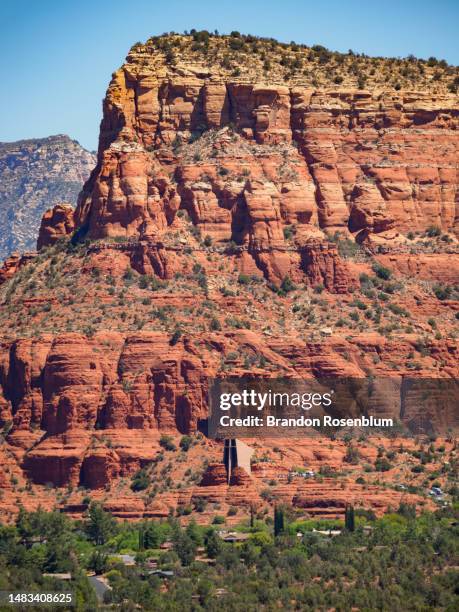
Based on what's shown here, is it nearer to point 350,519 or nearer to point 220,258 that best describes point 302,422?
point 350,519

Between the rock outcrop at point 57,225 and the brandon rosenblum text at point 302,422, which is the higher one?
the rock outcrop at point 57,225

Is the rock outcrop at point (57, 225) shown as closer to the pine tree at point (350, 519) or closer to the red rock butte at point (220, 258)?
the red rock butte at point (220, 258)

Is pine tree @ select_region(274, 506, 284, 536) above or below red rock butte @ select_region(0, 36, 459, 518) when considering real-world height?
below

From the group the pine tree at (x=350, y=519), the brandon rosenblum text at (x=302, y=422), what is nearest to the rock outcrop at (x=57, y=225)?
the brandon rosenblum text at (x=302, y=422)

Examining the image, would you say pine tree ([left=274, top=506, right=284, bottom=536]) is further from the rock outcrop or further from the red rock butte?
the rock outcrop

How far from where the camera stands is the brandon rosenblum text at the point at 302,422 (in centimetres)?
15288

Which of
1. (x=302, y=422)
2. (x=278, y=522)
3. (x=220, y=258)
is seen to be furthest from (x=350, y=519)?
(x=220, y=258)

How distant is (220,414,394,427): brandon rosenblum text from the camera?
502 feet

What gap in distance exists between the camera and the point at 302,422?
155 metres

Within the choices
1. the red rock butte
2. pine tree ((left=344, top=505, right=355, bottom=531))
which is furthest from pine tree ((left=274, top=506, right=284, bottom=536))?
pine tree ((left=344, top=505, right=355, bottom=531))

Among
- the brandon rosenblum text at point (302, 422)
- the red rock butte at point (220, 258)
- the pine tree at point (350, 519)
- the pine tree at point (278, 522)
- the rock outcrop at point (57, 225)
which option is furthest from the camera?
the rock outcrop at point (57, 225)

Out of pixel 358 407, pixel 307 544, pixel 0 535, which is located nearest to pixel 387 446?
pixel 358 407

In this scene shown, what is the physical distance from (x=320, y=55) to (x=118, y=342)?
2617 centimetres

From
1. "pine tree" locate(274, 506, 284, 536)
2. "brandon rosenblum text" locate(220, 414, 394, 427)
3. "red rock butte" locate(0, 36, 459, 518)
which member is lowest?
"pine tree" locate(274, 506, 284, 536)
